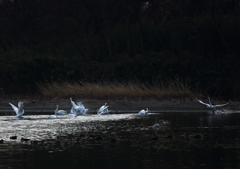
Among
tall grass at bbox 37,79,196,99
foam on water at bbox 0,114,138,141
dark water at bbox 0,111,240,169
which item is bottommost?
dark water at bbox 0,111,240,169

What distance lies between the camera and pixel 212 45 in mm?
45844

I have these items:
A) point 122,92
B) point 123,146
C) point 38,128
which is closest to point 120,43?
point 122,92

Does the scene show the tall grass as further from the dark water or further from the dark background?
the dark water

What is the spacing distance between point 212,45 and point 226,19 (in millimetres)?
3170

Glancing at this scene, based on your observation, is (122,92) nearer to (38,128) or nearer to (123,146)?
(38,128)

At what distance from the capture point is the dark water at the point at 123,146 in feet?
39.6

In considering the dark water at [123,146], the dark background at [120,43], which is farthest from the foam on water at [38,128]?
the dark background at [120,43]

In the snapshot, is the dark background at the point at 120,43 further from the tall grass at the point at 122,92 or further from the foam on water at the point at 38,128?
the foam on water at the point at 38,128

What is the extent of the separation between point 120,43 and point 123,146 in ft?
116

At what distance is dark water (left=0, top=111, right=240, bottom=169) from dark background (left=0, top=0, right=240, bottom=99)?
1727 centimetres

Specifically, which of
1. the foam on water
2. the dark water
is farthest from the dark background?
the dark water

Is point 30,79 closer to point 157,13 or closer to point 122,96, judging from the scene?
point 122,96

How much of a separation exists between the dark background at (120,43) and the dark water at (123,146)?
17266mm

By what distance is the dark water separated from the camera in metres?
12.1
